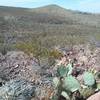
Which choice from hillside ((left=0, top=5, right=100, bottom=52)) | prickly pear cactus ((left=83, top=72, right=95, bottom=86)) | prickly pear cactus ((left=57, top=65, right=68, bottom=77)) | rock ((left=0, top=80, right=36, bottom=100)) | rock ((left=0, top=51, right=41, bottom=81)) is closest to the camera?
rock ((left=0, top=80, right=36, bottom=100))

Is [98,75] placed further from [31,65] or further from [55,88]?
[31,65]

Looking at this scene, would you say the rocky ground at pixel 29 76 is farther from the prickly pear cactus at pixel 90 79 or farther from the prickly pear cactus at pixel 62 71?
the prickly pear cactus at pixel 90 79

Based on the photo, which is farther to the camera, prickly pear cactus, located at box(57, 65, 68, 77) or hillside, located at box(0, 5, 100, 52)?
hillside, located at box(0, 5, 100, 52)

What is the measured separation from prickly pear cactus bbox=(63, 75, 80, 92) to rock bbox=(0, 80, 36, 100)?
79 cm

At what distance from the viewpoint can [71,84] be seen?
31.1 feet

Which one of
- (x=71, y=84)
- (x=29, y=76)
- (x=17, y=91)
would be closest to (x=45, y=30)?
(x=29, y=76)

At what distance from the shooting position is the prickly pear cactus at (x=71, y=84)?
9414 mm

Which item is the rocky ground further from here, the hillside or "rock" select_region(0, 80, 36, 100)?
the hillside

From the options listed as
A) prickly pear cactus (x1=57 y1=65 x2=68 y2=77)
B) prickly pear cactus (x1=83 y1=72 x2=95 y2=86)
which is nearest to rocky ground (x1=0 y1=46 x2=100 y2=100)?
prickly pear cactus (x1=57 y1=65 x2=68 y2=77)

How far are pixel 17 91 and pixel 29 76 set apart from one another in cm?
239

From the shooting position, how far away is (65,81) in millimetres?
9445

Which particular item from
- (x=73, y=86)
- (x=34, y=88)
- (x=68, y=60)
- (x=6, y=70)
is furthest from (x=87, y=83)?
(x=68, y=60)

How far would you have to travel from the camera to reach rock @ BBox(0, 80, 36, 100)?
9359 millimetres

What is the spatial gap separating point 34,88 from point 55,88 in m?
0.63
